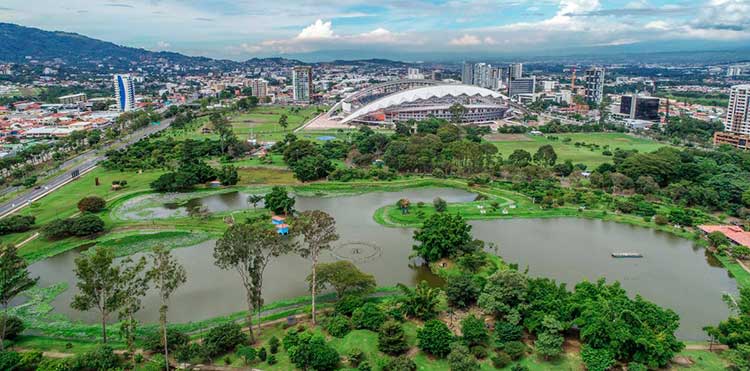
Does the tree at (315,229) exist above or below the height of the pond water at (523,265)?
above

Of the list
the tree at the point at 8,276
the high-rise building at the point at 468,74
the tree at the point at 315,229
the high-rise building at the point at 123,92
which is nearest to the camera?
the tree at the point at 8,276

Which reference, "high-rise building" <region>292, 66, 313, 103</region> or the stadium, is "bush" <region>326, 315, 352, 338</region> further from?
"high-rise building" <region>292, 66, 313, 103</region>

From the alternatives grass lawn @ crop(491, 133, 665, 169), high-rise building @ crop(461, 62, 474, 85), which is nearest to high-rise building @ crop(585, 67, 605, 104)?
grass lawn @ crop(491, 133, 665, 169)

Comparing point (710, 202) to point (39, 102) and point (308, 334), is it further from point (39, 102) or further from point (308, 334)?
point (39, 102)

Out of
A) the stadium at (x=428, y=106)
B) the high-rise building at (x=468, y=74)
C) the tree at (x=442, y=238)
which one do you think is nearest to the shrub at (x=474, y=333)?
the tree at (x=442, y=238)

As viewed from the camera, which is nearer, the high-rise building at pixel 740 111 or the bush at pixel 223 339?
the bush at pixel 223 339

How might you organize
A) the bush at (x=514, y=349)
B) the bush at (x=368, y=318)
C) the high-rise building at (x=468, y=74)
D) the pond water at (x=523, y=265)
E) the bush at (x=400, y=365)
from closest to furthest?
the bush at (x=400, y=365)
the bush at (x=514, y=349)
the bush at (x=368, y=318)
the pond water at (x=523, y=265)
the high-rise building at (x=468, y=74)

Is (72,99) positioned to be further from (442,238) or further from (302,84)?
(442,238)

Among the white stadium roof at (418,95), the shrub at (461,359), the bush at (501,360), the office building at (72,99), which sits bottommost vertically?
the bush at (501,360)

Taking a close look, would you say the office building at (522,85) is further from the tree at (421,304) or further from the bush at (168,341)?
the bush at (168,341)
